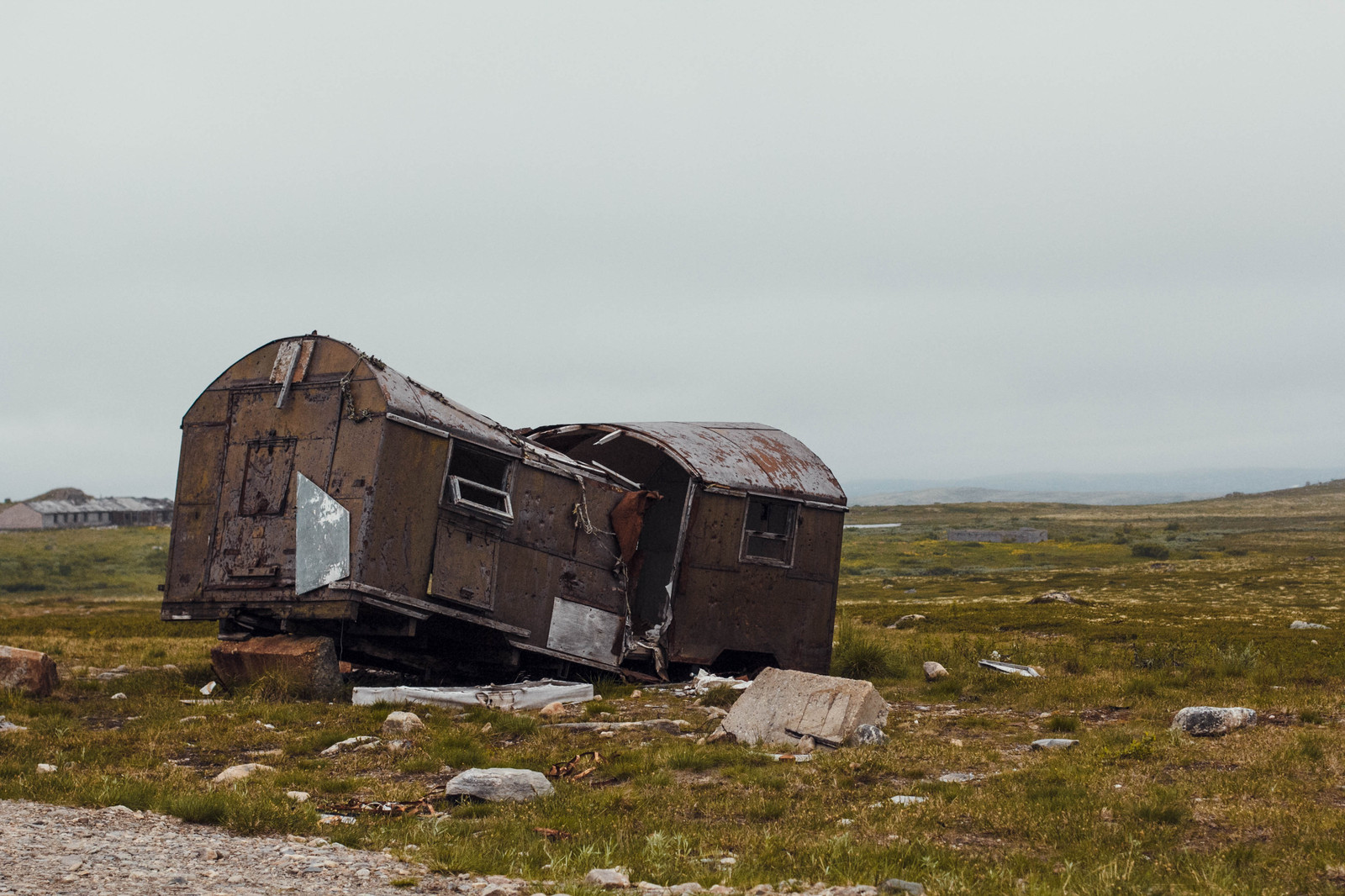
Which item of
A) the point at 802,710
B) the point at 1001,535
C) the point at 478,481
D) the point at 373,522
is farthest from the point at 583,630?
the point at 1001,535

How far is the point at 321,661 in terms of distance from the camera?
13.4 m

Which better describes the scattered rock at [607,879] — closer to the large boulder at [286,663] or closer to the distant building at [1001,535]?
the large boulder at [286,663]

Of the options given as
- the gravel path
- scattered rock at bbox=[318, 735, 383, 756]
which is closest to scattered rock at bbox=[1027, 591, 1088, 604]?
scattered rock at bbox=[318, 735, 383, 756]

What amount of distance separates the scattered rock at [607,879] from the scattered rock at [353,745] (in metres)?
4.92

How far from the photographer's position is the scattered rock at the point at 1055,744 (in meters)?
10.2

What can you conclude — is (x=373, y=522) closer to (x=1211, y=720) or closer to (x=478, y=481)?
(x=478, y=481)

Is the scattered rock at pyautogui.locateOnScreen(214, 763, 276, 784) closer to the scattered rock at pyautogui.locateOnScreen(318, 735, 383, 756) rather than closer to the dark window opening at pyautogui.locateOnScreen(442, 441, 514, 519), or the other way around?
the scattered rock at pyautogui.locateOnScreen(318, 735, 383, 756)

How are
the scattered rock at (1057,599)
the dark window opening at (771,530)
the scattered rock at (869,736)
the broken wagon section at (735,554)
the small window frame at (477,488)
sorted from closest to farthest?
the scattered rock at (869,736) < the small window frame at (477,488) < the broken wagon section at (735,554) < the dark window opening at (771,530) < the scattered rock at (1057,599)

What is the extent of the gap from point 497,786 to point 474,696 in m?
5.04

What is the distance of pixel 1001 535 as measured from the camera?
7494 cm

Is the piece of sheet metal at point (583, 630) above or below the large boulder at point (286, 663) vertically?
above

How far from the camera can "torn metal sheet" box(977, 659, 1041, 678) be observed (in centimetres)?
1541

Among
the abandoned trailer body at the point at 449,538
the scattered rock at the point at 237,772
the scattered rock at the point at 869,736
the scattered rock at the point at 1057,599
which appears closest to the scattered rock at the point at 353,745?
the scattered rock at the point at 237,772

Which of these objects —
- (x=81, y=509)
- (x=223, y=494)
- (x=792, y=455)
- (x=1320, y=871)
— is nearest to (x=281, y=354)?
(x=223, y=494)
